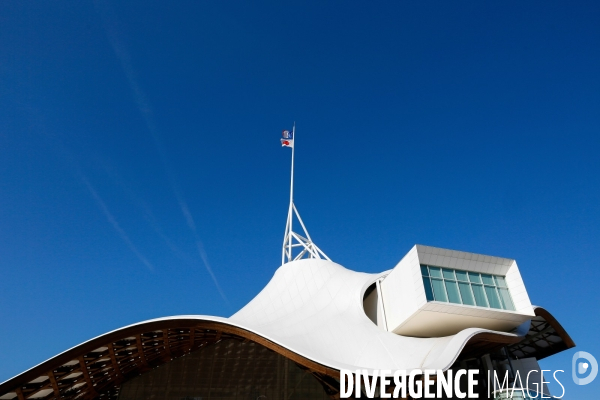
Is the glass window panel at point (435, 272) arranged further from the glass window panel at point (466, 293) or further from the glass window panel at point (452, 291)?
the glass window panel at point (466, 293)

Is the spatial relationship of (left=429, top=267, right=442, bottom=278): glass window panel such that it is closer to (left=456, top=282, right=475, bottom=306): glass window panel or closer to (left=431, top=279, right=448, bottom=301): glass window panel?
(left=431, top=279, right=448, bottom=301): glass window panel

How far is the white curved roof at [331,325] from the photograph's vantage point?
18.4 meters

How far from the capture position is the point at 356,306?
77.2ft

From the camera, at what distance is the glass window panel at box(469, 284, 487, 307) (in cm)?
2103

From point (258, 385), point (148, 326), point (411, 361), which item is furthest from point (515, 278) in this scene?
point (148, 326)

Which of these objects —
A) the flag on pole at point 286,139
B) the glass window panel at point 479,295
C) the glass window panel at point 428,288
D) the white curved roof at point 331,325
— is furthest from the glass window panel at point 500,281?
the flag on pole at point 286,139

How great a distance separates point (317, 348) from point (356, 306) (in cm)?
480

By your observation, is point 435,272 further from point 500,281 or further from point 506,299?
point 506,299

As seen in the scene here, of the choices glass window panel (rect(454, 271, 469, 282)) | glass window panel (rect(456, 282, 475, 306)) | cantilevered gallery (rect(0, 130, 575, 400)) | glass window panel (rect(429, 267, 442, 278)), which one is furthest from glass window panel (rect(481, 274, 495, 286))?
glass window panel (rect(429, 267, 442, 278))

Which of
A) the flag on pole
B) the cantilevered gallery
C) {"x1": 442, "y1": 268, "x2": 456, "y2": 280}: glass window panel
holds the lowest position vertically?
the cantilevered gallery

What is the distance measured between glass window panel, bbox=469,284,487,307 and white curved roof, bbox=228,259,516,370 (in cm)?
186

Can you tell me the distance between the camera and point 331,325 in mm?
21984

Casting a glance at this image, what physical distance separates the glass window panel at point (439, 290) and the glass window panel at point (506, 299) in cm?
377

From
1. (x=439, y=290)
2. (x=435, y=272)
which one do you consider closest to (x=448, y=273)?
(x=435, y=272)
